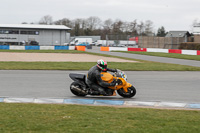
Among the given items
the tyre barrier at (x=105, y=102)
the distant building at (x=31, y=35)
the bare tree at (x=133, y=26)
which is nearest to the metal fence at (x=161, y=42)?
the distant building at (x=31, y=35)

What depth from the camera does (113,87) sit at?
992 cm

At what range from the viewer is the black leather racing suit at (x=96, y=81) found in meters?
9.75

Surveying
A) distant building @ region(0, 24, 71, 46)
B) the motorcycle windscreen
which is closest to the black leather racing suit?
the motorcycle windscreen

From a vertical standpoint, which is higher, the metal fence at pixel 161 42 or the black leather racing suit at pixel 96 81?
the metal fence at pixel 161 42

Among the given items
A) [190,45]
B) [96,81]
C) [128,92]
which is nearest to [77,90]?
[96,81]

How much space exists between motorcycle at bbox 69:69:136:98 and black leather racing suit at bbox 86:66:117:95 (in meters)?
0.14

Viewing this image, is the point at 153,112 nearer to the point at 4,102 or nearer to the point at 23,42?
the point at 4,102

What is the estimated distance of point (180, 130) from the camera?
5805 mm

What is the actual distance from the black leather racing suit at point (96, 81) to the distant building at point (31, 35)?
51.8m

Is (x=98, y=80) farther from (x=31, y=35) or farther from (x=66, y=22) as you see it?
(x=66, y=22)

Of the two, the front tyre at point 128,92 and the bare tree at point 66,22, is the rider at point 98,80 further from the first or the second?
the bare tree at point 66,22

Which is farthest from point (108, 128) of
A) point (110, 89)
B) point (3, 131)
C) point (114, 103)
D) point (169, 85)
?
point (169, 85)

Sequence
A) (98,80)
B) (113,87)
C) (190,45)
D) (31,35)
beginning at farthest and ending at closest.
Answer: (31,35)
(190,45)
(113,87)
(98,80)

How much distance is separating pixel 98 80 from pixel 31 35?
61.1 meters
